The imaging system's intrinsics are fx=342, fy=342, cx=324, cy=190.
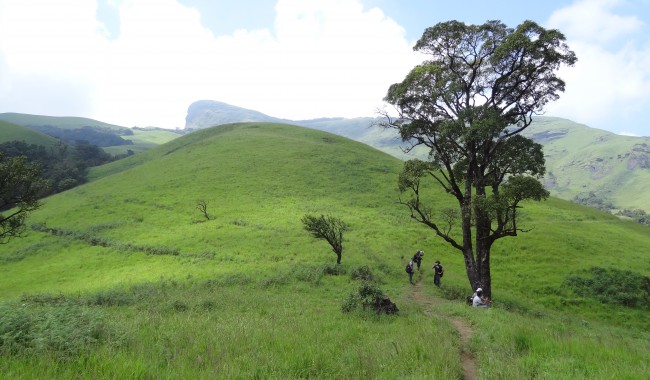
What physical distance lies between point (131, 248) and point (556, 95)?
46025 millimetres

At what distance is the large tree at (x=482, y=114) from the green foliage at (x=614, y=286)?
50.4 ft

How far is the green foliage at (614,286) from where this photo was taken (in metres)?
30.1

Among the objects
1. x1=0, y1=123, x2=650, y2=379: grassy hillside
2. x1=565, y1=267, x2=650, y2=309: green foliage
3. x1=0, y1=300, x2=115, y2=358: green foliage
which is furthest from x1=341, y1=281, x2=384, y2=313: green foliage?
x1=565, y1=267, x2=650, y2=309: green foliage

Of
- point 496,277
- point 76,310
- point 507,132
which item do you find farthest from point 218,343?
point 496,277

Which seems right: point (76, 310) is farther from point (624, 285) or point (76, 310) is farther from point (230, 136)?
point (230, 136)

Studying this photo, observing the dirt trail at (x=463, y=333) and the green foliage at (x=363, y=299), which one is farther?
the green foliage at (x=363, y=299)

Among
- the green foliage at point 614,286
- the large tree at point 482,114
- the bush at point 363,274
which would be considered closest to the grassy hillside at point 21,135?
the bush at point 363,274

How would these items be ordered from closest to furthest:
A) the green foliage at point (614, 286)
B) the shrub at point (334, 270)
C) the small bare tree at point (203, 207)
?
the green foliage at point (614, 286) → the shrub at point (334, 270) → the small bare tree at point (203, 207)

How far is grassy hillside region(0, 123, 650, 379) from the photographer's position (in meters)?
7.55

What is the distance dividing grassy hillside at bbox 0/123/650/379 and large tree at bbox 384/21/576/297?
6.32 m

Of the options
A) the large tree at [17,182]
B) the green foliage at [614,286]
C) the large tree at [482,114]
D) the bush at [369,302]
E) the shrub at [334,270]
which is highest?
the large tree at [482,114]

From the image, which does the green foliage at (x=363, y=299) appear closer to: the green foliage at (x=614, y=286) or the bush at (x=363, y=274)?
the bush at (x=363, y=274)

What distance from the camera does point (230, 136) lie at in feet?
345

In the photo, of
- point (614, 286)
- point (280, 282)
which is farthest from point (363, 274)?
point (614, 286)
